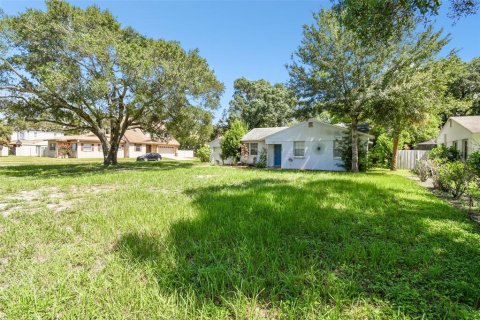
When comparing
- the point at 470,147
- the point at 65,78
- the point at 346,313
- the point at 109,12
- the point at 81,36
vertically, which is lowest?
the point at 346,313

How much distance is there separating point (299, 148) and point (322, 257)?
17.5 meters

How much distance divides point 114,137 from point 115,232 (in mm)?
17504

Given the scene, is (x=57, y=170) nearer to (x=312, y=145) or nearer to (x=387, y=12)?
(x=312, y=145)

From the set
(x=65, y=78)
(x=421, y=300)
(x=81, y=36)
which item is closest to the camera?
(x=421, y=300)

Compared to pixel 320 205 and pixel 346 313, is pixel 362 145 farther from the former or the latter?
pixel 346 313

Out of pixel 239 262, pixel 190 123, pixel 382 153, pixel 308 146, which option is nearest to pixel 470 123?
pixel 382 153

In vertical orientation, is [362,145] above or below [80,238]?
above

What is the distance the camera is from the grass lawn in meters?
2.29

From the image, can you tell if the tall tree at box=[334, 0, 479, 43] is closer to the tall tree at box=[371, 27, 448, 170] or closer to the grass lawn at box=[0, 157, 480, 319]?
the grass lawn at box=[0, 157, 480, 319]

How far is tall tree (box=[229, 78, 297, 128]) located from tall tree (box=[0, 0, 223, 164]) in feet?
75.5

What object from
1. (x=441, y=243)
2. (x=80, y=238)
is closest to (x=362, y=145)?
(x=441, y=243)

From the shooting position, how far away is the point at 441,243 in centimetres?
388

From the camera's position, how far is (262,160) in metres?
22.7

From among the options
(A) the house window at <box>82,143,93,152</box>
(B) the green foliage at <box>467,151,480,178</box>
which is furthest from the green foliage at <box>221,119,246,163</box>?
(A) the house window at <box>82,143,93,152</box>
